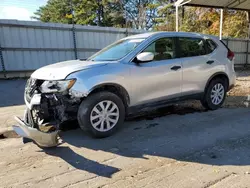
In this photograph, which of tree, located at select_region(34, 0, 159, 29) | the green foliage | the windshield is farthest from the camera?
tree, located at select_region(34, 0, 159, 29)

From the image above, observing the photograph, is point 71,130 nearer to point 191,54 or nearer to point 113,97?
point 113,97

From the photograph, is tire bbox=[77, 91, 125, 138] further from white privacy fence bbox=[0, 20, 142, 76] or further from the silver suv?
white privacy fence bbox=[0, 20, 142, 76]

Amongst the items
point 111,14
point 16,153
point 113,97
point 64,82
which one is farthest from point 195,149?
point 111,14

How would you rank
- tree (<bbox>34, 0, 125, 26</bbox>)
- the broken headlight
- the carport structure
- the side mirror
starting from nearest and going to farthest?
the broken headlight → the side mirror → the carport structure → tree (<bbox>34, 0, 125, 26</bbox>)

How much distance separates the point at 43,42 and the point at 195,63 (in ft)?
24.3

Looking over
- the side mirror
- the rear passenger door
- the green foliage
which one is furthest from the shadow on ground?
the green foliage

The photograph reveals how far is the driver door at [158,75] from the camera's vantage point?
431cm

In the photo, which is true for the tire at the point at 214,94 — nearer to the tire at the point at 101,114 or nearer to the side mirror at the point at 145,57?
the side mirror at the point at 145,57

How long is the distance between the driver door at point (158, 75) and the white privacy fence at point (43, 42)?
275 inches

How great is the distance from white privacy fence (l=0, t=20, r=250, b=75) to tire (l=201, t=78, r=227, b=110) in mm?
7134

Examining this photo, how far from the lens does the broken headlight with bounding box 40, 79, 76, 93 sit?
364cm

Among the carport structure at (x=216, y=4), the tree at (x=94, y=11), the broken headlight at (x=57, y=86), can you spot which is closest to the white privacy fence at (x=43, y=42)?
the carport structure at (x=216, y=4)

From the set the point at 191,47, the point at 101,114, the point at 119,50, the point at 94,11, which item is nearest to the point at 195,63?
the point at 191,47

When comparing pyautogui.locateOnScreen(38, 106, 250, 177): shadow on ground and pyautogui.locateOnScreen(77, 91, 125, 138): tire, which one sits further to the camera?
pyautogui.locateOnScreen(77, 91, 125, 138): tire
